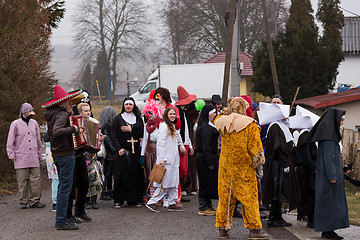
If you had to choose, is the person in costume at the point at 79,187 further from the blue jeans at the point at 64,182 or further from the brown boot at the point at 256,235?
the brown boot at the point at 256,235

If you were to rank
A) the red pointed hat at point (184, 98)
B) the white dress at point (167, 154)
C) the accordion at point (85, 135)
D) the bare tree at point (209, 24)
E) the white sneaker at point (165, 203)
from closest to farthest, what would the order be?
the accordion at point (85, 135)
the white dress at point (167, 154)
the white sneaker at point (165, 203)
the red pointed hat at point (184, 98)
the bare tree at point (209, 24)

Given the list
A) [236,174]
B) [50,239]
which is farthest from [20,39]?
[236,174]

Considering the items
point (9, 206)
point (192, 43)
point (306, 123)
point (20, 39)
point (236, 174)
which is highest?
point (192, 43)

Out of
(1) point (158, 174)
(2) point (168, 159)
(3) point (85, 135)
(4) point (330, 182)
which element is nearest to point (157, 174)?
(1) point (158, 174)

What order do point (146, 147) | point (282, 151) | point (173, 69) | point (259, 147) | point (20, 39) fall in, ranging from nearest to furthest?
point (259, 147) < point (282, 151) < point (146, 147) < point (20, 39) < point (173, 69)

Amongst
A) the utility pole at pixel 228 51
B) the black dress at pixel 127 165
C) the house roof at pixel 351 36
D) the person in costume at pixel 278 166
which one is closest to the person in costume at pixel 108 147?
the black dress at pixel 127 165

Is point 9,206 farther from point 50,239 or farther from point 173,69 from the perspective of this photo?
point 173,69

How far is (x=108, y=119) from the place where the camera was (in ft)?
35.0

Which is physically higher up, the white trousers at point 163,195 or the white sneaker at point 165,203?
the white trousers at point 163,195

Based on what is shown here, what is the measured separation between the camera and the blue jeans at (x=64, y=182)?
8.36 metres

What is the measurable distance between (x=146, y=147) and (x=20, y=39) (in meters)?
5.35

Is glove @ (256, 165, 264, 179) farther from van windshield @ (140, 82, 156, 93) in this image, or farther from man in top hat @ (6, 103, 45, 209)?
van windshield @ (140, 82, 156, 93)

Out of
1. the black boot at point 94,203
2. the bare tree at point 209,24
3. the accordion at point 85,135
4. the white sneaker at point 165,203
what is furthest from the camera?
the bare tree at point 209,24

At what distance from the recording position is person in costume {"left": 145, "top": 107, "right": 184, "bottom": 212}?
9.94 meters
